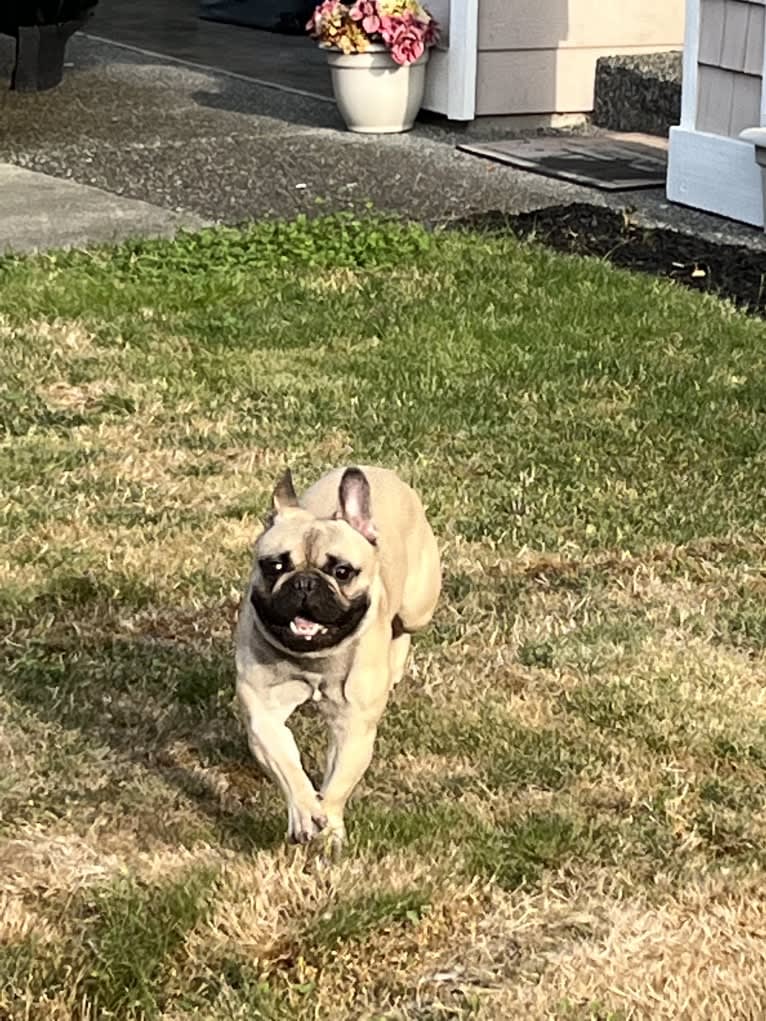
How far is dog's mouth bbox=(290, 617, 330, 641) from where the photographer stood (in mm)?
3150

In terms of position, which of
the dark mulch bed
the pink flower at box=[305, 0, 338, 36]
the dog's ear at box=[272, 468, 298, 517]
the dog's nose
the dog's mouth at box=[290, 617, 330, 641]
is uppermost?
the dog's ear at box=[272, 468, 298, 517]

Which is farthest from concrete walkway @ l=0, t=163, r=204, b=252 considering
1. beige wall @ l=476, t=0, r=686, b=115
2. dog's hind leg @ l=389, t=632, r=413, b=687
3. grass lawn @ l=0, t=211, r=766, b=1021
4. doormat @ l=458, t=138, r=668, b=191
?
dog's hind leg @ l=389, t=632, r=413, b=687

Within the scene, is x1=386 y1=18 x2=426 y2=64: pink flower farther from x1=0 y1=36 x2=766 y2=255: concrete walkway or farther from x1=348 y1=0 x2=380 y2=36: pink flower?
x1=0 y1=36 x2=766 y2=255: concrete walkway

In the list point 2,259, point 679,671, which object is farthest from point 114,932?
point 2,259

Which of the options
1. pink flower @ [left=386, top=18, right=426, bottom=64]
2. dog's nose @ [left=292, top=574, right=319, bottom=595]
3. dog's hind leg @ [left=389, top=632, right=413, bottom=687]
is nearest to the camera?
dog's nose @ [left=292, top=574, right=319, bottom=595]

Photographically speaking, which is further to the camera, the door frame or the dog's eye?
the door frame

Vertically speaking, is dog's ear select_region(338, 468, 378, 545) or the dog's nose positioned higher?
dog's ear select_region(338, 468, 378, 545)

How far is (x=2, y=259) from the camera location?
8.19 m

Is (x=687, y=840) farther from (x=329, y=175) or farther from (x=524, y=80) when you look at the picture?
(x=524, y=80)

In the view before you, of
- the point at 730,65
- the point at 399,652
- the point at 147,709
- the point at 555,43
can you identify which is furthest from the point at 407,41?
the point at 399,652

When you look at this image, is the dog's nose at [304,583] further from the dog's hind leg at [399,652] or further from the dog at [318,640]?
the dog's hind leg at [399,652]

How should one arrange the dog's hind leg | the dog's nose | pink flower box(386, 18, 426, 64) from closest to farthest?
the dog's nose → the dog's hind leg → pink flower box(386, 18, 426, 64)

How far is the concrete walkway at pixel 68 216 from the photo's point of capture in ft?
28.6

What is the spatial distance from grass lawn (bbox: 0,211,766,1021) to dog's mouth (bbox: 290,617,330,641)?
0.51 metres
